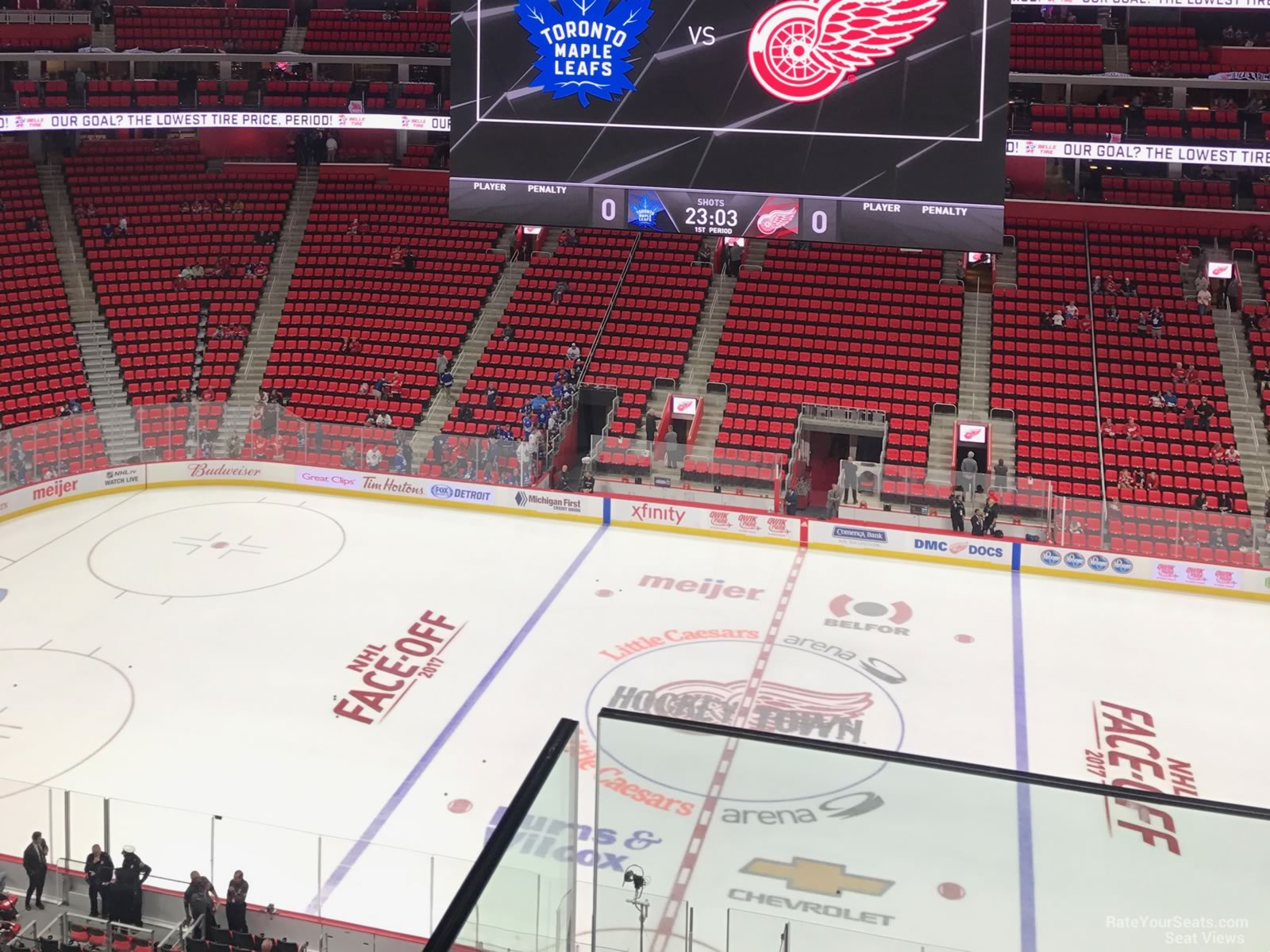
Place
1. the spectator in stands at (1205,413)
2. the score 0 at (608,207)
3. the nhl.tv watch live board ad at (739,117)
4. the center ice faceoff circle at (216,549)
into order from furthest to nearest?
the spectator in stands at (1205,413), the center ice faceoff circle at (216,549), the score 0 at (608,207), the nhl.tv watch live board ad at (739,117)

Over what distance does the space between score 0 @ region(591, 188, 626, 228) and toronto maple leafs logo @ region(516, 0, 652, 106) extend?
4.07 ft

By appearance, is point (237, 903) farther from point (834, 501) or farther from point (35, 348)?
point (35, 348)

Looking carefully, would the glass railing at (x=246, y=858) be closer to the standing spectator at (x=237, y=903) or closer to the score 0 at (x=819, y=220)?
the standing spectator at (x=237, y=903)

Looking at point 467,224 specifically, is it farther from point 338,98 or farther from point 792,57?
point 792,57

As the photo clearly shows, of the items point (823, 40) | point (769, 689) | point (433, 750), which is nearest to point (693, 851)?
point (433, 750)

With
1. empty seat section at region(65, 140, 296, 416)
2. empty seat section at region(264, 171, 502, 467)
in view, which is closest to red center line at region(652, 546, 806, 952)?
empty seat section at region(264, 171, 502, 467)

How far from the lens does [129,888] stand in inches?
417

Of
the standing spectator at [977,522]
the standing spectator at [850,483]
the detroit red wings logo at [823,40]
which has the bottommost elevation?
the standing spectator at [977,522]

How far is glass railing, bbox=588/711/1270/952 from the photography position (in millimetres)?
3139

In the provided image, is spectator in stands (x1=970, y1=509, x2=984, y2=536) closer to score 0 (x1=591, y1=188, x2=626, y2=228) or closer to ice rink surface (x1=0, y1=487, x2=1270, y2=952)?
ice rink surface (x1=0, y1=487, x2=1270, y2=952)

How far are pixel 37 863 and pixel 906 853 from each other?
9.52 metres

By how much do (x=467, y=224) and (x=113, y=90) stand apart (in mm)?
8235

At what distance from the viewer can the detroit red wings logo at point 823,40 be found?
16.8m

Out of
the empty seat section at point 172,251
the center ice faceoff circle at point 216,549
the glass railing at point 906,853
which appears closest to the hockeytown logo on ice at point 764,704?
the center ice faceoff circle at point 216,549
